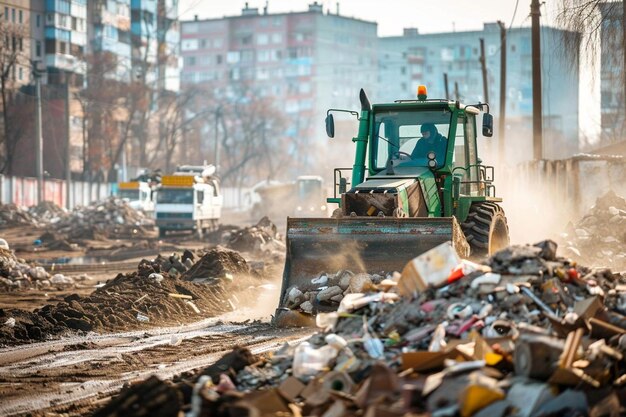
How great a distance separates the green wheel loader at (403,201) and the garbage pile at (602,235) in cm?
634

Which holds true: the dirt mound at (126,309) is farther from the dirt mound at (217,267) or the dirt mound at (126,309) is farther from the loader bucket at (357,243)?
the loader bucket at (357,243)

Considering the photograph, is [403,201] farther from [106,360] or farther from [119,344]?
[106,360]

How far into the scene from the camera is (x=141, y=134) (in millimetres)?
82062

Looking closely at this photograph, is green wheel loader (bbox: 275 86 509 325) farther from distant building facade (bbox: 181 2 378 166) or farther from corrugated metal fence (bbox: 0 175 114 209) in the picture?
distant building facade (bbox: 181 2 378 166)

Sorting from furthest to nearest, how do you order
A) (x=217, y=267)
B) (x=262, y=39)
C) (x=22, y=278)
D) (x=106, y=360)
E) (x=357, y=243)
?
1. (x=262, y=39)
2. (x=22, y=278)
3. (x=217, y=267)
4. (x=357, y=243)
5. (x=106, y=360)

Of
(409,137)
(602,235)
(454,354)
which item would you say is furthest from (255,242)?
(454,354)

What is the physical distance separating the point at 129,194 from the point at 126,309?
137 ft

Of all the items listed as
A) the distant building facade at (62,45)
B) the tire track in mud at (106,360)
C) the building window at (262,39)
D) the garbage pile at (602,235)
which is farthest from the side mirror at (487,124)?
the building window at (262,39)

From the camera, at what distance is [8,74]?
229 ft

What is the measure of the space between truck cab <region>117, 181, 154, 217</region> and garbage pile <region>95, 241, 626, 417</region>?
47.6 metres

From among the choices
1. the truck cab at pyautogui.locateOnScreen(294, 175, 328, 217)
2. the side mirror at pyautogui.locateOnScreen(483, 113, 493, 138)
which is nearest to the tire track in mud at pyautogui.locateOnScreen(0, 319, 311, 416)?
the side mirror at pyautogui.locateOnScreen(483, 113, 493, 138)

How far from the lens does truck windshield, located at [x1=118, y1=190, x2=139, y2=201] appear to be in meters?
57.5

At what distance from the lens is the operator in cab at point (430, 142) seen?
15.6 m

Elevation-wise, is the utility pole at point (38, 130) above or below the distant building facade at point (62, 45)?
below
